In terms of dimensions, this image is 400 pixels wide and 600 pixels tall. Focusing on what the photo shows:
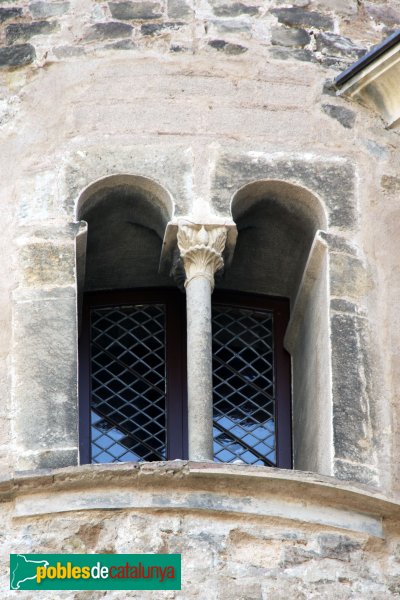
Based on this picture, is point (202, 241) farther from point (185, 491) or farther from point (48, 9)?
point (48, 9)

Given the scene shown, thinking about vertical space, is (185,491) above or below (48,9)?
below

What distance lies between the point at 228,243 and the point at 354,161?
83 cm

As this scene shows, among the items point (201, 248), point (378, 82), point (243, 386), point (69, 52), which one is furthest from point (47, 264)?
point (378, 82)

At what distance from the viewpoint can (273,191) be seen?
11.6 meters

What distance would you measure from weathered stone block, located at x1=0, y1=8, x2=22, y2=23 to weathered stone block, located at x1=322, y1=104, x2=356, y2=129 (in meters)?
1.62

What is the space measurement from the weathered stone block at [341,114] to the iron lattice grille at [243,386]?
1001mm

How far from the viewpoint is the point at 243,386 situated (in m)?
11.7

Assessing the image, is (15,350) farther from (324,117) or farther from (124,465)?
(324,117)

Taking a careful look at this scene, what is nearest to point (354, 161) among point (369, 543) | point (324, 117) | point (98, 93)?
point (324, 117)

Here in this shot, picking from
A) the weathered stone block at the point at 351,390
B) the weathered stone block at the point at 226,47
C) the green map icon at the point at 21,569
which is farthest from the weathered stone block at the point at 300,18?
the green map icon at the point at 21,569

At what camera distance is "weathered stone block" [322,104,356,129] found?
1195cm

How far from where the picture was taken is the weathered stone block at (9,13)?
40.3 ft

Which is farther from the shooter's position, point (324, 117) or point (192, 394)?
point (324, 117)

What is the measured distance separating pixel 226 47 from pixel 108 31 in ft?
1.93
